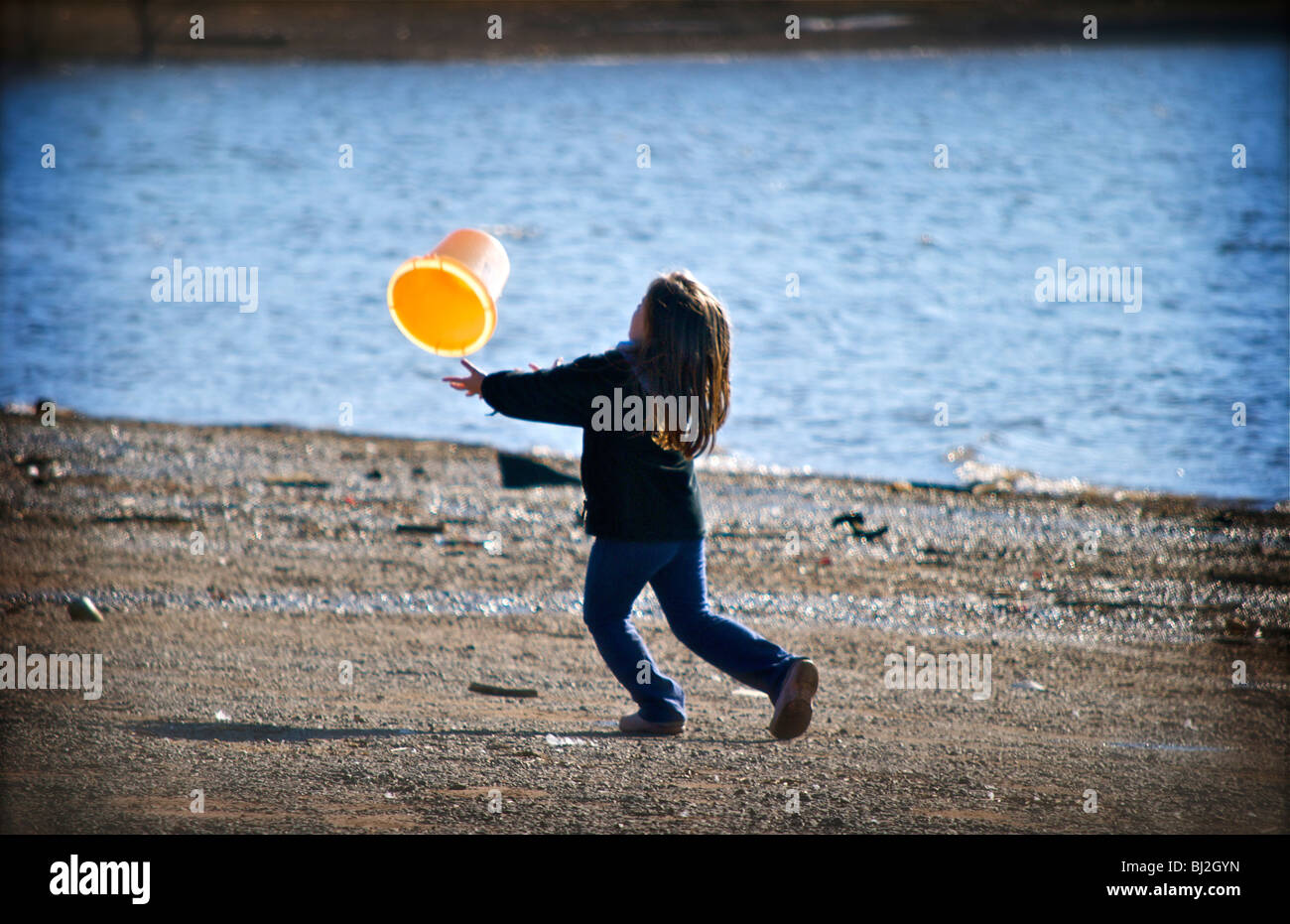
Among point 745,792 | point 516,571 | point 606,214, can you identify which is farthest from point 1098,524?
point 606,214

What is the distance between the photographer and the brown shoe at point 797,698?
495 cm

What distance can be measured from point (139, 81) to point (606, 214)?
51.0 m

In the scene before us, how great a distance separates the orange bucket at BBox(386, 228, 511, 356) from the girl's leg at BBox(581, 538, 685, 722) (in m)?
0.95

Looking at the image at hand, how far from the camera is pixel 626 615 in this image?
201 inches

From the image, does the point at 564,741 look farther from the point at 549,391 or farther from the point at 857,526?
the point at 857,526

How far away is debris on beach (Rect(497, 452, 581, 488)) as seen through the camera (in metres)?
10.4

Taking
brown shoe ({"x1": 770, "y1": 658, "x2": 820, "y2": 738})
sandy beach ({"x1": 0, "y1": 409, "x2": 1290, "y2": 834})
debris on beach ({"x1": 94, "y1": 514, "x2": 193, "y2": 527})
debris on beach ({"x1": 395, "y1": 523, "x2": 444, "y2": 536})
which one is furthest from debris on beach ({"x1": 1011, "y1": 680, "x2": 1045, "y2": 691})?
debris on beach ({"x1": 94, "y1": 514, "x2": 193, "y2": 527})

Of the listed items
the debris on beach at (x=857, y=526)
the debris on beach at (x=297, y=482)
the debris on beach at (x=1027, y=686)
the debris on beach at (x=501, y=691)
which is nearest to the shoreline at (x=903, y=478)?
the debris on beach at (x=857, y=526)

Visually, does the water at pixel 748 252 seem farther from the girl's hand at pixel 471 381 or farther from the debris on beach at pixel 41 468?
the girl's hand at pixel 471 381

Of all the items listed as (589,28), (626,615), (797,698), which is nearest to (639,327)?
(626,615)

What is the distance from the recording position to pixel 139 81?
74.9 metres

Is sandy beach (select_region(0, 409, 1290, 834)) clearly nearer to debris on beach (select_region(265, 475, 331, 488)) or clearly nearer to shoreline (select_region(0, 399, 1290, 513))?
debris on beach (select_region(265, 475, 331, 488))
